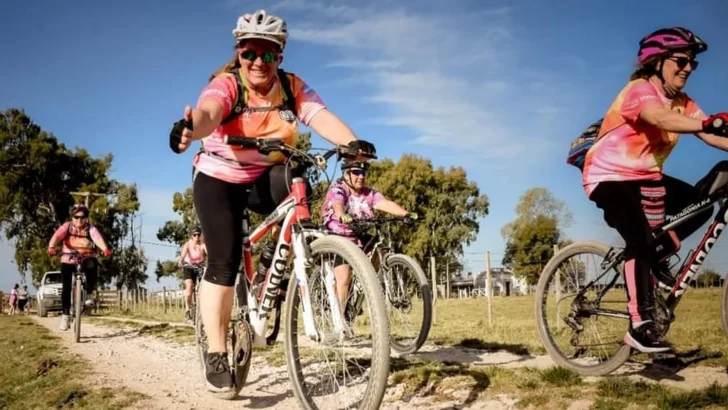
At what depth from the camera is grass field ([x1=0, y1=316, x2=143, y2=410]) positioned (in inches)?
193

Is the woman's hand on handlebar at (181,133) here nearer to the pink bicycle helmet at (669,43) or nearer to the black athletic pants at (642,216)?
the black athletic pants at (642,216)

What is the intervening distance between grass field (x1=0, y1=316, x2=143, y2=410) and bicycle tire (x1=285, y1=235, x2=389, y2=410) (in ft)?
6.06

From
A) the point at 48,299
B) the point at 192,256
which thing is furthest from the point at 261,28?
the point at 48,299

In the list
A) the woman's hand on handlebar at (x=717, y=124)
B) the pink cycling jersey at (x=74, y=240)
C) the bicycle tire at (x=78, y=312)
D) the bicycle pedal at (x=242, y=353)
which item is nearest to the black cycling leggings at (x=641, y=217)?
the woman's hand on handlebar at (x=717, y=124)

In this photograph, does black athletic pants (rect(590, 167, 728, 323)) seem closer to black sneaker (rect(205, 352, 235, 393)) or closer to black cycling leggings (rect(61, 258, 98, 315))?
black sneaker (rect(205, 352, 235, 393))

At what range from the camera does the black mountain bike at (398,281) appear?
6391 millimetres

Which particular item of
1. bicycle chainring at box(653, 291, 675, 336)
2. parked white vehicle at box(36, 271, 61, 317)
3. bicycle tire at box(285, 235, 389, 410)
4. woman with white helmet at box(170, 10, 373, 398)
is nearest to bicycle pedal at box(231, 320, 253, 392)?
woman with white helmet at box(170, 10, 373, 398)

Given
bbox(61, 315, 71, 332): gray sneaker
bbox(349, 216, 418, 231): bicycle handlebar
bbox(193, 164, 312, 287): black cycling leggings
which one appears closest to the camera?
bbox(193, 164, 312, 287): black cycling leggings

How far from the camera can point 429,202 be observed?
5794cm

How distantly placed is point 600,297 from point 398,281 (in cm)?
250

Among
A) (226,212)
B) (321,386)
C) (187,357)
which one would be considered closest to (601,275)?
(321,386)

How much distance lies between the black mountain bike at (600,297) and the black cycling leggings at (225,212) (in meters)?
2.61

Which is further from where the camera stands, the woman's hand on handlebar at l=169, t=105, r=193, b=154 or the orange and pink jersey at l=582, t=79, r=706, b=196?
the orange and pink jersey at l=582, t=79, r=706, b=196

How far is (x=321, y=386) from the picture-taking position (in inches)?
143
